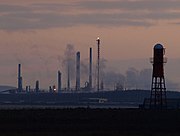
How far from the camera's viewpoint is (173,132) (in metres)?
60.9

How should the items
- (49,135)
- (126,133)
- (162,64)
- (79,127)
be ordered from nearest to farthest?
1. (49,135)
2. (126,133)
3. (79,127)
4. (162,64)

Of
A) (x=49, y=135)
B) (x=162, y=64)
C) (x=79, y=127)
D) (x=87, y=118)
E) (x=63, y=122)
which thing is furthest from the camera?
(x=162, y=64)

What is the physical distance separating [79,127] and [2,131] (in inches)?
338

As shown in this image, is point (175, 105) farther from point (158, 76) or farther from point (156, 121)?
point (156, 121)

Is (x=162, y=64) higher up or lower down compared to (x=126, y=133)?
higher up

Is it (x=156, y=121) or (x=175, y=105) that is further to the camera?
(x=175, y=105)

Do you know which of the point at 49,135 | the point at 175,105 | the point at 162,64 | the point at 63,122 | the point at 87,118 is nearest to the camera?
the point at 49,135

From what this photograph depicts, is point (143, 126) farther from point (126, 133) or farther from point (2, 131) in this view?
point (2, 131)

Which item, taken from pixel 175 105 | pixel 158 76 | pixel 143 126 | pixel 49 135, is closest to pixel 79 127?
pixel 143 126

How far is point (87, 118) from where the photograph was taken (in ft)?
255

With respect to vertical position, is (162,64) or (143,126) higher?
(162,64)

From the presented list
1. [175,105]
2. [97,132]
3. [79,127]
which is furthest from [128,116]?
[175,105]

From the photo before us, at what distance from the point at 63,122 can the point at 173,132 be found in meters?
14.1

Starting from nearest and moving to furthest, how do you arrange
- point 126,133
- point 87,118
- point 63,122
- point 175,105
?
point 126,133 < point 63,122 < point 87,118 < point 175,105
